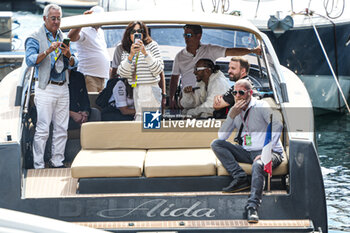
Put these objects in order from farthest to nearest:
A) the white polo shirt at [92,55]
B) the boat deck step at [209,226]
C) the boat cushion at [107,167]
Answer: the white polo shirt at [92,55], the boat cushion at [107,167], the boat deck step at [209,226]

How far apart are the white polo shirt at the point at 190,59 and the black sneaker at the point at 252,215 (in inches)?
71.3

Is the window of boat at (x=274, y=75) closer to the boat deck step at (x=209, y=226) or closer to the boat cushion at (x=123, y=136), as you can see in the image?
the boat cushion at (x=123, y=136)

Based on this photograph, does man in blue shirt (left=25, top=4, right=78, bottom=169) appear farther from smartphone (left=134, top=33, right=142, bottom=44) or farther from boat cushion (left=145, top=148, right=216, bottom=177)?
boat cushion (left=145, top=148, right=216, bottom=177)

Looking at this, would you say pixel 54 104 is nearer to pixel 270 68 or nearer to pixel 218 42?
pixel 270 68

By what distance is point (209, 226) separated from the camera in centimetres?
429

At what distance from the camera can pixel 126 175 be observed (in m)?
4.52

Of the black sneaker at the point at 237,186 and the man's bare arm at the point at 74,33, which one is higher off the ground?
the man's bare arm at the point at 74,33

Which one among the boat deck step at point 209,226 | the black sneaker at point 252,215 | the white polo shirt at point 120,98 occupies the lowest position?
the boat deck step at point 209,226

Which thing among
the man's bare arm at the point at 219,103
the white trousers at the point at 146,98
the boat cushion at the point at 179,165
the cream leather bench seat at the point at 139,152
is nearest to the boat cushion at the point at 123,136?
the cream leather bench seat at the point at 139,152

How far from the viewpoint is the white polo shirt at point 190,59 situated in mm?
5875

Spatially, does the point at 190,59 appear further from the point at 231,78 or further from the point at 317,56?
the point at 317,56

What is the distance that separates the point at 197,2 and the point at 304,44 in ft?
7.64

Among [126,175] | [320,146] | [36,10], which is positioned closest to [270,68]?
[126,175]

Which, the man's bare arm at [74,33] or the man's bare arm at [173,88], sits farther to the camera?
the man's bare arm at [74,33]
